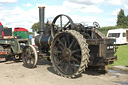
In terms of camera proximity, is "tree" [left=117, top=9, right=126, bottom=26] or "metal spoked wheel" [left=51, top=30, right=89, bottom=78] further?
"tree" [left=117, top=9, right=126, bottom=26]

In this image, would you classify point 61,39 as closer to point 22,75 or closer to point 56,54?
point 56,54

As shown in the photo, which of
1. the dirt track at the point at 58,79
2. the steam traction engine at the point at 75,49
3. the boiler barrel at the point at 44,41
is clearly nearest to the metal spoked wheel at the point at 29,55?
the steam traction engine at the point at 75,49

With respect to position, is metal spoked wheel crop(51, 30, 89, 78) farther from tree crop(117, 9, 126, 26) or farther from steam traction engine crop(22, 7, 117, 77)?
tree crop(117, 9, 126, 26)

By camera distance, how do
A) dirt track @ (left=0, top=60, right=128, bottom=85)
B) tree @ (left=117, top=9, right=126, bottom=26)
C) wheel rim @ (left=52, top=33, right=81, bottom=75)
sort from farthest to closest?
tree @ (left=117, top=9, right=126, bottom=26), wheel rim @ (left=52, top=33, right=81, bottom=75), dirt track @ (left=0, top=60, right=128, bottom=85)

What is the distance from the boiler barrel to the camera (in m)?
7.74

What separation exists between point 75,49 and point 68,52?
16.9 inches

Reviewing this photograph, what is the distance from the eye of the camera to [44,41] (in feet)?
26.0

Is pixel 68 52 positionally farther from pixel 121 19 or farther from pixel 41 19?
pixel 121 19

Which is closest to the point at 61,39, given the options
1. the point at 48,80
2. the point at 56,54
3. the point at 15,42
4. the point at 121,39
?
the point at 56,54

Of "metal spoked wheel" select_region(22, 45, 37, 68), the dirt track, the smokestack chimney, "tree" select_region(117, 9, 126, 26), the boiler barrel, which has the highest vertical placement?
"tree" select_region(117, 9, 126, 26)

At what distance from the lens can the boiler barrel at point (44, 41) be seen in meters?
7.74

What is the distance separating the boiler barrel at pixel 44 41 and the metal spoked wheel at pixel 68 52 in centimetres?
109

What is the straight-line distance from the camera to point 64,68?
6.64m

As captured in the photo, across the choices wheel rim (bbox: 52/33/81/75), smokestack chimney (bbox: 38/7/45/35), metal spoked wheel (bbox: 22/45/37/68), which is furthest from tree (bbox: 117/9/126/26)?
wheel rim (bbox: 52/33/81/75)
